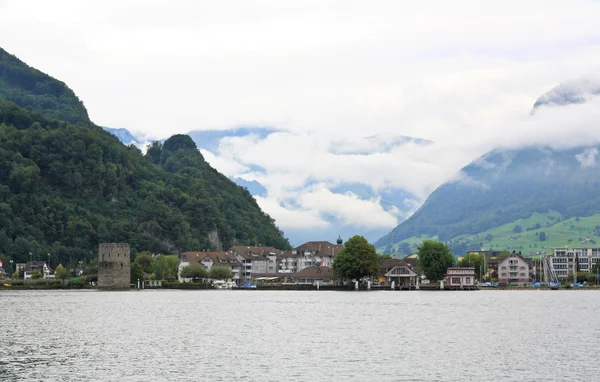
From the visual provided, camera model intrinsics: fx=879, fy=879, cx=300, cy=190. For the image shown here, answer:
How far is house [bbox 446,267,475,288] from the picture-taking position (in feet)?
532

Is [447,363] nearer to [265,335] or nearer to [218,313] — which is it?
[265,335]

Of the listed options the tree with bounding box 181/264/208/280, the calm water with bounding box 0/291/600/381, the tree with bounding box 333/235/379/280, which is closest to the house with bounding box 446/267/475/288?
the tree with bounding box 333/235/379/280

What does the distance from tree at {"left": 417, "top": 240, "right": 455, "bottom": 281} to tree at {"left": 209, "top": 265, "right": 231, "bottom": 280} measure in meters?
42.2

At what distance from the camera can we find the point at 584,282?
646 ft

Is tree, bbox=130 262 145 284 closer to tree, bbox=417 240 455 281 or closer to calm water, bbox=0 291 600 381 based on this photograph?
tree, bbox=417 240 455 281

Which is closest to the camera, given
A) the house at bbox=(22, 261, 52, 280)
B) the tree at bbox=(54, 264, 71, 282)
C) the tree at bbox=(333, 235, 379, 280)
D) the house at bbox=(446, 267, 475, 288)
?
the tree at bbox=(333, 235, 379, 280)

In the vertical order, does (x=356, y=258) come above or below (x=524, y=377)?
above

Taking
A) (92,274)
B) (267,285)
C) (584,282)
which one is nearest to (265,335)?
(267,285)

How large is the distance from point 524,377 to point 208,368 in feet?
50.9

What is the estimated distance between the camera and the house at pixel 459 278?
162 meters

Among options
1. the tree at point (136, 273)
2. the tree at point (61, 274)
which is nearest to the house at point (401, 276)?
the tree at point (136, 273)

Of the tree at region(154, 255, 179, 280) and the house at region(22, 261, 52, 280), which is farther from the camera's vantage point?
the tree at region(154, 255, 179, 280)

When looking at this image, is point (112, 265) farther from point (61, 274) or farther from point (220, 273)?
point (220, 273)

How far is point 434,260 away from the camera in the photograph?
16175 cm
